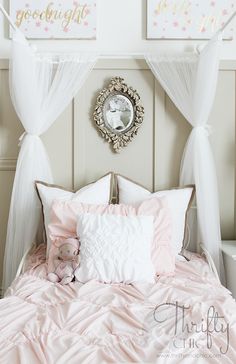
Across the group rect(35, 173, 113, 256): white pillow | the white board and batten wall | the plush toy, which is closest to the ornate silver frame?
the white board and batten wall

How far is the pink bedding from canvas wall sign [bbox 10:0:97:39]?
1.60 metres

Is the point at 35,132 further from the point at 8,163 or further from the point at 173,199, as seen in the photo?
the point at 173,199

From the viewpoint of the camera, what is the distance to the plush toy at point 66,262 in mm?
2234

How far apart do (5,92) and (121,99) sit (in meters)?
0.76

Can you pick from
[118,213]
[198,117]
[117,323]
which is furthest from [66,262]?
[198,117]

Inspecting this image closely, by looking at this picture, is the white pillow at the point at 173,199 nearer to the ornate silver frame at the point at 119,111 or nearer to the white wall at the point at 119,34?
the ornate silver frame at the point at 119,111

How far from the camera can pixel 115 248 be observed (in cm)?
225

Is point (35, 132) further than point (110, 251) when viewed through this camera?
Yes

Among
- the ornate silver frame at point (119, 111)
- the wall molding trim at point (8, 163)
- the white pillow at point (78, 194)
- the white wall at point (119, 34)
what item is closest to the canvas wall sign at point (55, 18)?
the white wall at point (119, 34)

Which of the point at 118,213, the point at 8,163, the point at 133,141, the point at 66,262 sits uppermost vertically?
the point at 133,141

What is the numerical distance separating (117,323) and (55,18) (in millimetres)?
2041

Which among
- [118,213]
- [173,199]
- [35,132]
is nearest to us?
[118,213]

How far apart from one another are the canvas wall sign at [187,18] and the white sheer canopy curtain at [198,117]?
18 centimetres

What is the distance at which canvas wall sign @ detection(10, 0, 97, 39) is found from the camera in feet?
9.49
